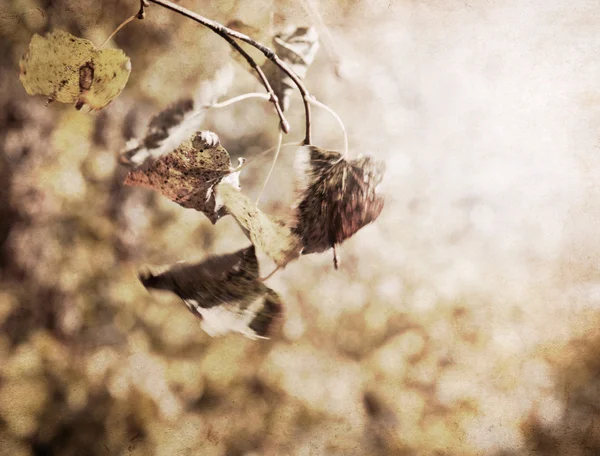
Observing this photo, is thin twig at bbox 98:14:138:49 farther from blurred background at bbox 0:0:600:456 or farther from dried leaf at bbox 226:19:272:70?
dried leaf at bbox 226:19:272:70

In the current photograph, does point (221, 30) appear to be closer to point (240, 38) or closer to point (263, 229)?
point (240, 38)

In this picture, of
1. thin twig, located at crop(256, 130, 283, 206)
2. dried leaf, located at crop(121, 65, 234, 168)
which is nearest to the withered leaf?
dried leaf, located at crop(121, 65, 234, 168)

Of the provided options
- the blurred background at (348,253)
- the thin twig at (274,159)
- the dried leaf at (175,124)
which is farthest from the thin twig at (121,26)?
the thin twig at (274,159)

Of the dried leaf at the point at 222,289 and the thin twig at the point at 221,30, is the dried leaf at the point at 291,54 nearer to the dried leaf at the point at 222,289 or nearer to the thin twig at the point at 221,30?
the thin twig at the point at 221,30

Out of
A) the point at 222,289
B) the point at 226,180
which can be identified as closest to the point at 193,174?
the point at 226,180

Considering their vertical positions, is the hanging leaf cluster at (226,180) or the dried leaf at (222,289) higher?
the hanging leaf cluster at (226,180)

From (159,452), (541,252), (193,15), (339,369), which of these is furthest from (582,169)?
(159,452)
